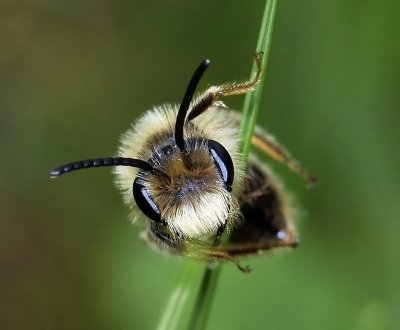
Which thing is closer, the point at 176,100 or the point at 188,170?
the point at 188,170

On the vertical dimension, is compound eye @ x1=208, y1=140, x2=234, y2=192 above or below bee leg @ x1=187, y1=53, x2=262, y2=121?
below

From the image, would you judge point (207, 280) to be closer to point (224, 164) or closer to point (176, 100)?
point (224, 164)

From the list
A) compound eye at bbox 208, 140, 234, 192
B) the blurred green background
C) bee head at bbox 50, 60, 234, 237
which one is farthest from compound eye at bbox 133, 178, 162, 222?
the blurred green background

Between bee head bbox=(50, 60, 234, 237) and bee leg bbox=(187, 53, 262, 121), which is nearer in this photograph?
bee head bbox=(50, 60, 234, 237)

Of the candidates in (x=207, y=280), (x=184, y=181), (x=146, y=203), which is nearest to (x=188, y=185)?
(x=184, y=181)

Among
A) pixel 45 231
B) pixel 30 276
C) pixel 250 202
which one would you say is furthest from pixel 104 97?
pixel 250 202

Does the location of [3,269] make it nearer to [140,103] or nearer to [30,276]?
[30,276]

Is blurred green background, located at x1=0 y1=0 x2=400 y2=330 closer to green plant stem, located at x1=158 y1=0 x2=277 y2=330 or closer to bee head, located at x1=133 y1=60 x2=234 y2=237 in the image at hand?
green plant stem, located at x1=158 y1=0 x2=277 y2=330

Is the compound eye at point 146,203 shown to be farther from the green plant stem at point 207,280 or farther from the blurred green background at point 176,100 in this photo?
the blurred green background at point 176,100
